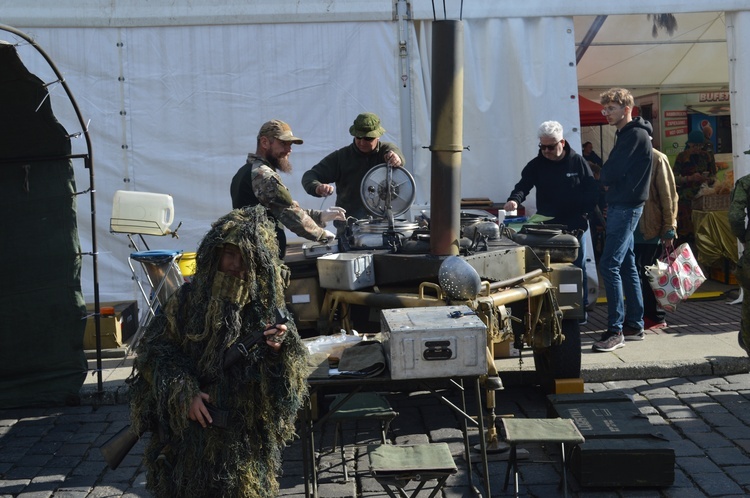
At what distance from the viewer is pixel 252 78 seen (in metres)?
9.03

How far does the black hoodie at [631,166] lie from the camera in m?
7.54

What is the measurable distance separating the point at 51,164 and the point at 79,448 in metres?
2.13

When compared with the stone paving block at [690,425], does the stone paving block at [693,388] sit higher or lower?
higher

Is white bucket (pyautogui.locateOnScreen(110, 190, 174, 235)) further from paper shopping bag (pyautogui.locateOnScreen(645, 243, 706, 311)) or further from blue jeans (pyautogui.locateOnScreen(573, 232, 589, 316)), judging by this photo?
paper shopping bag (pyautogui.locateOnScreen(645, 243, 706, 311))

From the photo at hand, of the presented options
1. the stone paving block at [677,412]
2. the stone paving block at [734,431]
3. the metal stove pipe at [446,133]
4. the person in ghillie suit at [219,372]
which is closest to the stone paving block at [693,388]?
the stone paving block at [677,412]

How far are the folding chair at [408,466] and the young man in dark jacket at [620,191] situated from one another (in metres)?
3.64

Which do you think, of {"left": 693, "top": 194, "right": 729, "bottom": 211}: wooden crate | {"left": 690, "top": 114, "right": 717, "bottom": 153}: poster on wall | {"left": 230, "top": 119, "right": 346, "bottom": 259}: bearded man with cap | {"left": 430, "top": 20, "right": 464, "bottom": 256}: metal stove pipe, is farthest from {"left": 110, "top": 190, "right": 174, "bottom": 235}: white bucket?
{"left": 690, "top": 114, "right": 717, "bottom": 153}: poster on wall

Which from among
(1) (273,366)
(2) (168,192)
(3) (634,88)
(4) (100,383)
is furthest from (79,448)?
(3) (634,88)

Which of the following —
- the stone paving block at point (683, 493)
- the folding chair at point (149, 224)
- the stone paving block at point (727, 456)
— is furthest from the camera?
the folding chair at point (149, 224)

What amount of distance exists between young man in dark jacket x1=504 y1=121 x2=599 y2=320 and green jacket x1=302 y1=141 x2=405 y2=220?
1358mm

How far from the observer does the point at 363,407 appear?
5.06m

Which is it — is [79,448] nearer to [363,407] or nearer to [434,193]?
[363,407]

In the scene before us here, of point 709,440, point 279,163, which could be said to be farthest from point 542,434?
point 279,163

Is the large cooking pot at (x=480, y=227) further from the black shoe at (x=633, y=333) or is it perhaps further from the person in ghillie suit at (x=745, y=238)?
the black shoe at (x=633, y=333)
